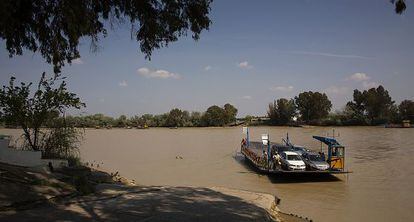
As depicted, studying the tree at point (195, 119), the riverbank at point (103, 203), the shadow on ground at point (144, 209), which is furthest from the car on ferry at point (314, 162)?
the tree at point (195, 119)

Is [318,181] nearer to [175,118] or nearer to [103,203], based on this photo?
[103,203]

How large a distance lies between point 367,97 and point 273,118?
85.5 feet

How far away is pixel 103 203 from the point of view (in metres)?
10.5

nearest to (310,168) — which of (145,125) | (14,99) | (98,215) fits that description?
(14,99)

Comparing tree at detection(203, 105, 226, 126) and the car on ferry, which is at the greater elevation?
tree at detection(203, 105, 226, 126)

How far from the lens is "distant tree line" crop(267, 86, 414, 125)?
104750mm

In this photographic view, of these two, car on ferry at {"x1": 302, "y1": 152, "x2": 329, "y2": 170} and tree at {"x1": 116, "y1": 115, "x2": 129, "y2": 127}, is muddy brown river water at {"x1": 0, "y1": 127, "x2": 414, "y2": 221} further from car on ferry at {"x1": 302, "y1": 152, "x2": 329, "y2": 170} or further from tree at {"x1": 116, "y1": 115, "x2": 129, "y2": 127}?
tree at {"x1": 116, "y1": 115, "x2": 129, "y2": 127}

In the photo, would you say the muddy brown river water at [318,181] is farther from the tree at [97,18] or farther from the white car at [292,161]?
the tree at [97,18]

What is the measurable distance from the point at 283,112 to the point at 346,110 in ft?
56.1

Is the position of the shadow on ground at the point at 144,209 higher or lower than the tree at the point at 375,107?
lower

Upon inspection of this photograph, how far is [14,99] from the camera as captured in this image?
1772cm

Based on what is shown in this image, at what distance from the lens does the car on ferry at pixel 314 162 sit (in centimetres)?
2414

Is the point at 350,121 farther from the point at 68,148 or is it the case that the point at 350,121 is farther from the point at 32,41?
the point at 32,41

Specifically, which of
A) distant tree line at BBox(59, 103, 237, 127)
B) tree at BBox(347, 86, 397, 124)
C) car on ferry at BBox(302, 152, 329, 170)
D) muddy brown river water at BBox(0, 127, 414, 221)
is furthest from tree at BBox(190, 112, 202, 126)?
car on ferry at BBox(302, 152, 329, 170)
